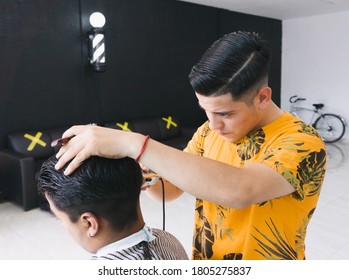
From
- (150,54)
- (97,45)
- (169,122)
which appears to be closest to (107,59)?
(97,45)

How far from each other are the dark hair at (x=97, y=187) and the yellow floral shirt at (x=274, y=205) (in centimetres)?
26

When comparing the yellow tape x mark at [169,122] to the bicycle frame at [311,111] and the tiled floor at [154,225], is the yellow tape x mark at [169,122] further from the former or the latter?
the bicycle frame at [311,111]

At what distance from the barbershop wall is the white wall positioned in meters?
1.89

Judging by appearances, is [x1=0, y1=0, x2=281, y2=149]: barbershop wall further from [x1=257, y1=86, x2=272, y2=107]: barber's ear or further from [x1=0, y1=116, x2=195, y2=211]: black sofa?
[x1=257, y1=86, x2=272, y2=107]: barber's ear

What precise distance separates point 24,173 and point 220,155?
2.99m

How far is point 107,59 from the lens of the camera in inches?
193

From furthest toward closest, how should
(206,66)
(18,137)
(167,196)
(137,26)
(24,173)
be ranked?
(137,26), (18,137), (24,173), (167,196), (206,66)

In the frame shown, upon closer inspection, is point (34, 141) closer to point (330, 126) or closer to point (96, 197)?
point (96, 197)

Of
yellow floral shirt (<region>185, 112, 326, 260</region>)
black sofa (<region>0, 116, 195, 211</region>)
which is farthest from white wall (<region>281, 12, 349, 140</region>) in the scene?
yellow floral shirt (<region>185, 112, 326, 260</region>)

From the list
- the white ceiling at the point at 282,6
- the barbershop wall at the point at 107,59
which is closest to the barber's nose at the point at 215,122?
the barbershop wall at the point at 107,59

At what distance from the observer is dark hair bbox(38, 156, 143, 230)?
0.91 meters

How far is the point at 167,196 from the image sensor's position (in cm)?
122
